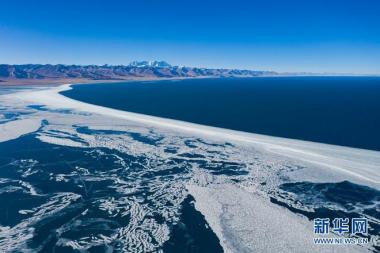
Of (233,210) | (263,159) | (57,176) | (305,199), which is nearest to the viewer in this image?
(233,210)

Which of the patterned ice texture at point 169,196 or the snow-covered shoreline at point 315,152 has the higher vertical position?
the snow-covered shoreline at point 315,152

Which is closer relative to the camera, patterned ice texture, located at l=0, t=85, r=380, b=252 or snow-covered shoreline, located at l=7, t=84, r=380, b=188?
patterned ice texture, located at l=0, t=85, r=380, b=252

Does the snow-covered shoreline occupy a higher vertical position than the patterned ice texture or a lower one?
higher

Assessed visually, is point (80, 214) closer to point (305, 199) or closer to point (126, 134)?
point (305, 199)

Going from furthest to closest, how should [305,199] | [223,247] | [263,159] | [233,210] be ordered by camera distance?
[263,159] → [305,199] → [233,210] → [223,247]

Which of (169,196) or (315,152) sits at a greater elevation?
(315,152)

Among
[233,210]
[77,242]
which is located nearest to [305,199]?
[233,210]

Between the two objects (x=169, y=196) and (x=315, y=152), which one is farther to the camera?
(x=315, y=152)

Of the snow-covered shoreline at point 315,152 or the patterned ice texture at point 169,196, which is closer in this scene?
the patterned ice texture at point 169,196
